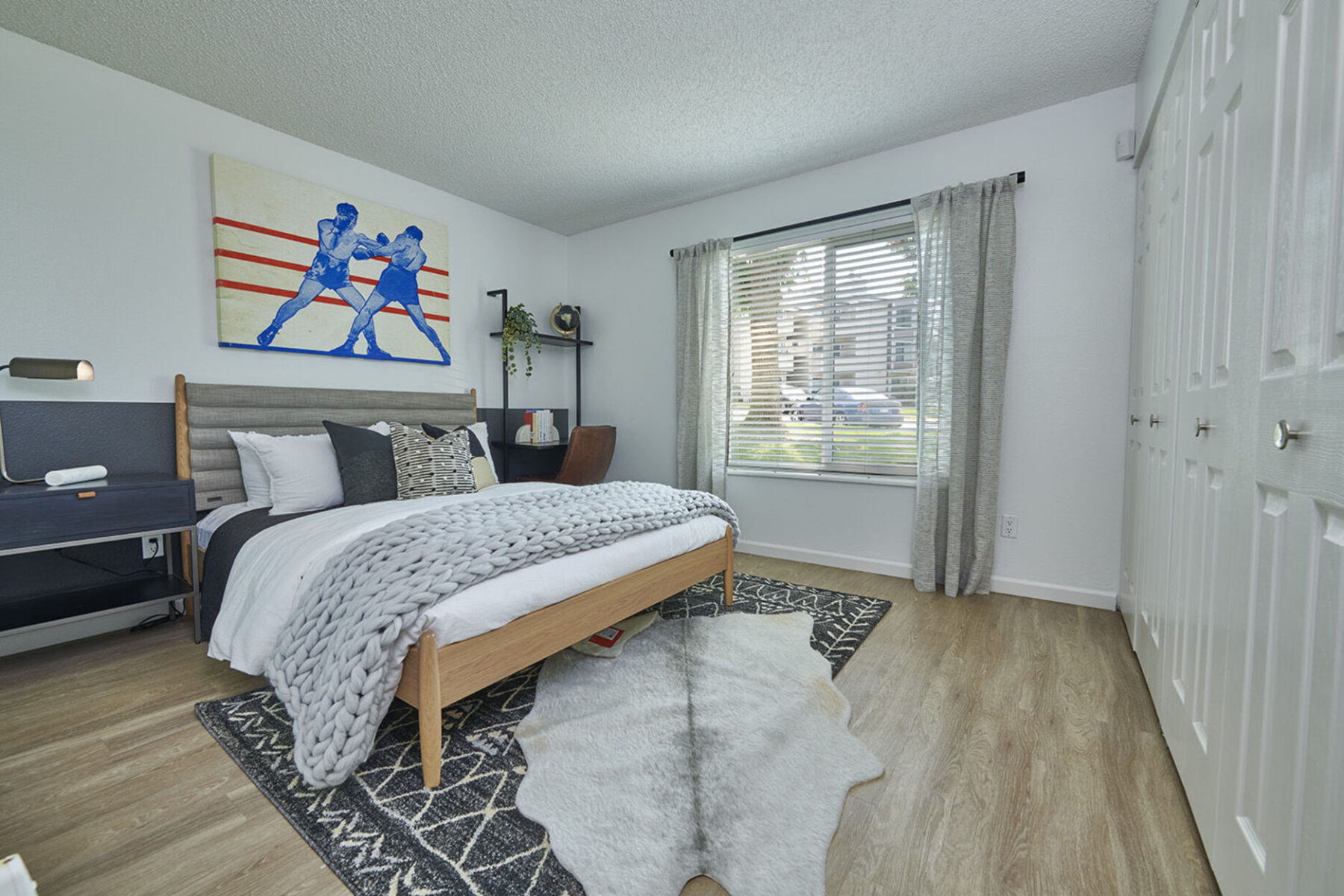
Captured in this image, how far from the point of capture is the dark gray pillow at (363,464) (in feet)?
8.80

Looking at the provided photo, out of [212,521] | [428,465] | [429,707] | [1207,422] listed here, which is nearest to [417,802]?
[429,707]

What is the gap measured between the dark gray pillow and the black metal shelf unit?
1328mm

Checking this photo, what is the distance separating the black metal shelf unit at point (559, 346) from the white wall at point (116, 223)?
1075mm

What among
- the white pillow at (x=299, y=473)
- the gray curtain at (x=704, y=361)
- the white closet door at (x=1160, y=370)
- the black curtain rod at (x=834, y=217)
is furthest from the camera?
the gray curtain at (x=704, y=361)

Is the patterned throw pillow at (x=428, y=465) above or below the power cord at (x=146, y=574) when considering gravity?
above

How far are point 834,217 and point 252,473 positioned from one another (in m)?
3.47

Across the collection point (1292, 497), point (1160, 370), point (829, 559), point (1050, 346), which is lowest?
point (829, 559)

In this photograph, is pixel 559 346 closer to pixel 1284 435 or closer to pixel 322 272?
pixel 322 272

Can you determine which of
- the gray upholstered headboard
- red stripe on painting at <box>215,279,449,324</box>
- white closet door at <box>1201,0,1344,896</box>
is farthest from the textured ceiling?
white closet door at <box>1201,0,1344,896</box>

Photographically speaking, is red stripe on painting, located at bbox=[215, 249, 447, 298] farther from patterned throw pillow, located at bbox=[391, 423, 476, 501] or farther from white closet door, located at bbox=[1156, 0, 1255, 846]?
white closet door, located at bbox=[1156, 0, 1255, 846]

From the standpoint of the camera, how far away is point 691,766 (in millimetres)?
1578

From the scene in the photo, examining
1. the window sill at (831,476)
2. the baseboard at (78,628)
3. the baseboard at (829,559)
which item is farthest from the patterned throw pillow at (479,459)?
the baseboard at (829,559)

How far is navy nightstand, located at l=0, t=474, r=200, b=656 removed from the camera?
2.05 metres

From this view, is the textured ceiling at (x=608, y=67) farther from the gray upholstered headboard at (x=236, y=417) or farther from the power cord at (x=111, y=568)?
the power cord at (x=111, y=568)
